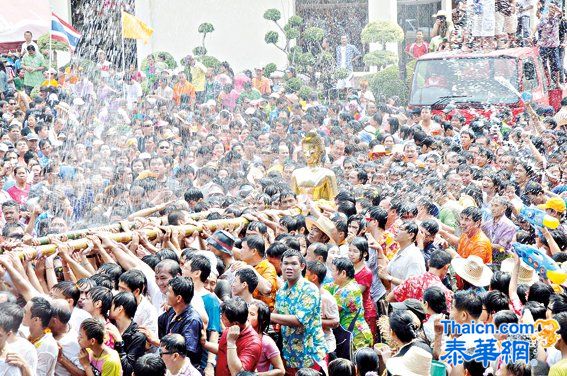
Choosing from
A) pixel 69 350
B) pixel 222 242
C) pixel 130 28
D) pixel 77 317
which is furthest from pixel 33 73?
pixel 69 350

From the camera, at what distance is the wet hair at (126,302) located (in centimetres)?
769

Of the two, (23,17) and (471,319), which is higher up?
(23,17)

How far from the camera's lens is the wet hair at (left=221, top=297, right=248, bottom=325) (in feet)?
24.9

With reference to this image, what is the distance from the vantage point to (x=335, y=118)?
62.7 feet

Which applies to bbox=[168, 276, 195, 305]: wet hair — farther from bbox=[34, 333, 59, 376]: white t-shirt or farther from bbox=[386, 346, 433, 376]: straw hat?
bbox=[386, 346, 433, 376]: straw hat

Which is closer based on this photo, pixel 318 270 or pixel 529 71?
pixel 318 270

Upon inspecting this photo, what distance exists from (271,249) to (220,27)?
1663 centimetres

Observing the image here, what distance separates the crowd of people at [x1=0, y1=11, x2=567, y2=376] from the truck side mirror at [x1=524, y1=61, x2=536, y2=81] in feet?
5.16

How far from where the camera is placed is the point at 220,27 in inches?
995

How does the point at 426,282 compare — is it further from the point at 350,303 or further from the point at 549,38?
the point at 549,38

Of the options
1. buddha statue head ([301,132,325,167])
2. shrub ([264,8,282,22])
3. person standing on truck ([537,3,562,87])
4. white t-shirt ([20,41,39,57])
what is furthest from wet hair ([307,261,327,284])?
shrub ([264,8,282,22])

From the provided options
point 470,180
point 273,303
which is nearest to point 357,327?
point 273,303

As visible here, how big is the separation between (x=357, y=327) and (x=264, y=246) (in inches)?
38.1

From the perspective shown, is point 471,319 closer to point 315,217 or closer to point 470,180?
point 315,217
